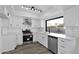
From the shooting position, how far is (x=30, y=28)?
4.49 meters

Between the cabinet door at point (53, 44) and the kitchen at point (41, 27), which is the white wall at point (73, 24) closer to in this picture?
the kitchen at point (41, 27)

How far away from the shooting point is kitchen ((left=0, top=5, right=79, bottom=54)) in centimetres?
199

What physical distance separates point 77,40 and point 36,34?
3.10 meters

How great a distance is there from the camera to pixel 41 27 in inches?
185

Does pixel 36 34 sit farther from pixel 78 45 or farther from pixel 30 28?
pixel 78 45

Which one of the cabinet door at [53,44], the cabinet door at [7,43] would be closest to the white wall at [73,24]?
the cabinet door at [53,44]

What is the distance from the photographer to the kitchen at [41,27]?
1993 mm

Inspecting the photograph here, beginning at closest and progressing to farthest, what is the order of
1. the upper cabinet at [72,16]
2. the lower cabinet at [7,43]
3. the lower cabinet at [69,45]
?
the lower cabinet at [69,45] < the upper cabinet at [72,16] < the lower cabinet at [7,43]

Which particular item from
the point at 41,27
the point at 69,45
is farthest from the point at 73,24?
the point at 41,27

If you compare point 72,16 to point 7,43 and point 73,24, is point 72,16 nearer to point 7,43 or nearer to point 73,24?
point 73,24

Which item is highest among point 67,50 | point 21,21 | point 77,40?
point 21,21

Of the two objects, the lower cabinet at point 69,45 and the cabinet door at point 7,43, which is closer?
the lower cabinet at point 69,45
